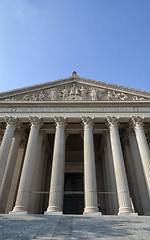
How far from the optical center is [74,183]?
981 inches

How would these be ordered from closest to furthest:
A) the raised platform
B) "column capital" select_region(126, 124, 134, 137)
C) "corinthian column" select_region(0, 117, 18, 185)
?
the raised platform → "corinthian column" select_region(0, 117, 18, 185) → "column capital" select_region(126, 124, 134, 137)

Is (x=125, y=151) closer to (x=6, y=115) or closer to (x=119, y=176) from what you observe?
(x=119, y=176)

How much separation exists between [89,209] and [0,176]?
8395 millimetres

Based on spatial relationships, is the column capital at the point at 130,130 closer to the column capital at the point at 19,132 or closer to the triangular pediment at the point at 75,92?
the triangular pediment at the point at 75,92

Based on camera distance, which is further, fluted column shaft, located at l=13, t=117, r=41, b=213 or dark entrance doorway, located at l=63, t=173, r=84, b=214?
dark entrance doorway, located at l=63, t=173, r=84, b=214

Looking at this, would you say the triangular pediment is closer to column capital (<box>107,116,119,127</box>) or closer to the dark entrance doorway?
column capital (<box>107,116,119,127</box>)

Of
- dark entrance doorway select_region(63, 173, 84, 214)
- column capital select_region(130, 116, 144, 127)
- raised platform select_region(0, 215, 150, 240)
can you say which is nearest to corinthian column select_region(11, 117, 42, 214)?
raised platform select_region(0, 215, 150, 240)

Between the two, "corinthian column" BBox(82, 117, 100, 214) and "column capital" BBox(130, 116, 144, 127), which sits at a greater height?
"column capital" BBox(130, 116, 144, 127)

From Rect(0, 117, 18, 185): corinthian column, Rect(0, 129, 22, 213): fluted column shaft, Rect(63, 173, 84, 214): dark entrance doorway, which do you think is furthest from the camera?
Rect(63, 173, 84, 214): dark entrance doorway

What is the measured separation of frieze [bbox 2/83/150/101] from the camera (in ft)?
72.7

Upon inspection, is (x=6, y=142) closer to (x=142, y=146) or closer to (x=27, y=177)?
(x=27, y=177)

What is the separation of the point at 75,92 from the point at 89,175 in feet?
35.7

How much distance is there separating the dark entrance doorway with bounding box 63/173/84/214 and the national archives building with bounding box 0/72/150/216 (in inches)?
3.9

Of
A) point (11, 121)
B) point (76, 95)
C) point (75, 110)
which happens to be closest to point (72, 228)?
point (75, 110)
